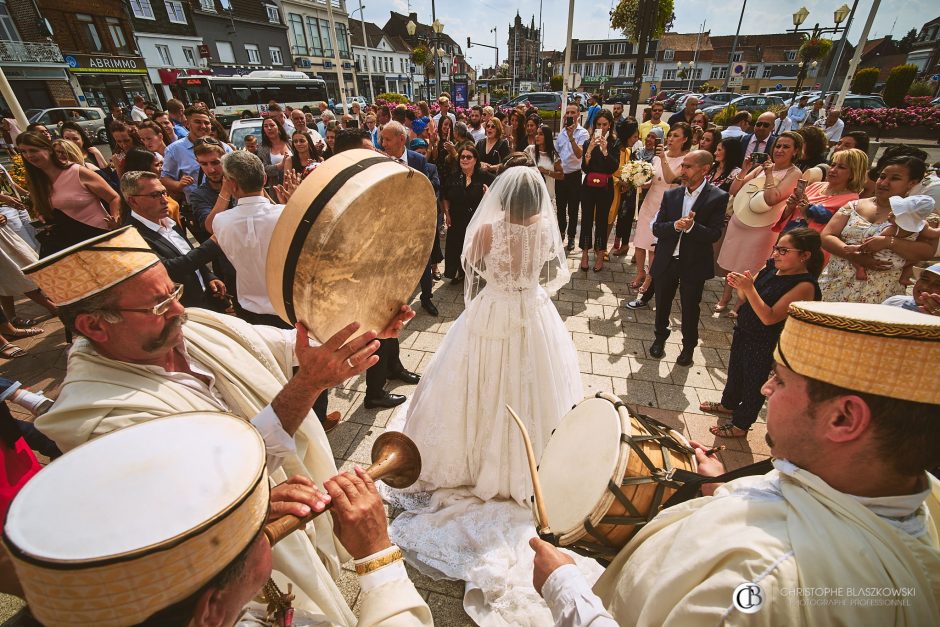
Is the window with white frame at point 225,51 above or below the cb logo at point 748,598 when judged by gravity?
above

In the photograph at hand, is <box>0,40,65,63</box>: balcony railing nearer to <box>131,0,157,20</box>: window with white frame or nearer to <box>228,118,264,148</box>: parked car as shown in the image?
<box>131,0,157,20</box>: window with white frame

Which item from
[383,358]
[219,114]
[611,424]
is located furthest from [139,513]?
[219,114]

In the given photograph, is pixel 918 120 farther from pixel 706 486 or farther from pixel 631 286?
pixel 706 486

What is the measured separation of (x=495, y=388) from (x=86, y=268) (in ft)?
7.85

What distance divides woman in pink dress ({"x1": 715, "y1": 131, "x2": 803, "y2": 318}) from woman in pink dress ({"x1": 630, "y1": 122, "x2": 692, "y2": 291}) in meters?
1.00

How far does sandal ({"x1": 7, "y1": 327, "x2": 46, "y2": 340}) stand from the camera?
5.43 m

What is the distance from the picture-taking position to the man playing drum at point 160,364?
54.1 inches

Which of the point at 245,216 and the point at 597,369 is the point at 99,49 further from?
the point at 597,369

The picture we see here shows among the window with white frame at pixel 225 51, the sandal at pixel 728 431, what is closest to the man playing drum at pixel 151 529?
the sandal at pixel 728 431

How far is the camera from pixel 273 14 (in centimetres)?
3934

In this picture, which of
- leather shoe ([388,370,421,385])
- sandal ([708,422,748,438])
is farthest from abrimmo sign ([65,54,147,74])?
sandal ([708,422,748,438])

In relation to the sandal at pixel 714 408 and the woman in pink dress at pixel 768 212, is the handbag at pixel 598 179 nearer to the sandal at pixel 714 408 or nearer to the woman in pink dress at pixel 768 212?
the woman in pink dress at pixel 768 212

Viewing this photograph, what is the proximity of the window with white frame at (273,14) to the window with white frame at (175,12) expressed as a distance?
30.4 ft

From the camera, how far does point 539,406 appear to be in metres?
3.11
